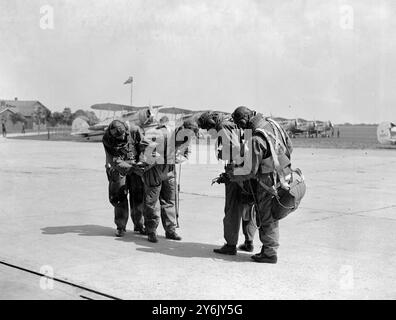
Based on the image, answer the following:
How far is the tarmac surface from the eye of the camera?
504cm

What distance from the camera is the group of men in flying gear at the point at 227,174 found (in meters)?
5.93

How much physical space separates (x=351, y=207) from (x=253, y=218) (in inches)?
163

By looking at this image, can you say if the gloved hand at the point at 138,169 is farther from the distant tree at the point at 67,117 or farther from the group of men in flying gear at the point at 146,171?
the distant tree at the point at 67,117

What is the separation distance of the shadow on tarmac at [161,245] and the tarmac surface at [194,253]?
13mm

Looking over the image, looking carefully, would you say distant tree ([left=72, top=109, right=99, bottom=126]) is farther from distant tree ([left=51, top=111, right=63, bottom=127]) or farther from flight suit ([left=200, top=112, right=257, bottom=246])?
flight suit ([left=200, top=112, right=257, bottom=246])

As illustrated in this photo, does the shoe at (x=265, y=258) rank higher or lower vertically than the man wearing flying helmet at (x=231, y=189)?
lower

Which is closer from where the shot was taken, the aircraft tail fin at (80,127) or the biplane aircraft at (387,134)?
the biplane aircraft at (387,134)

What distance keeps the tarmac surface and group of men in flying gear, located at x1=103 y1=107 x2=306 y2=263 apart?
30 centimetres

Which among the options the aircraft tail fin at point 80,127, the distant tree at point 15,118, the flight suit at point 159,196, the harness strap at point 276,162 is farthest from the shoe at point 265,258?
the distant tree at point 15,118

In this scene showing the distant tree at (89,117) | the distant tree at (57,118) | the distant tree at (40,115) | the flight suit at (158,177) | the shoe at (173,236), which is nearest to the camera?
the flight suit at (158,177)

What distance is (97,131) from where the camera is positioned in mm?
44656

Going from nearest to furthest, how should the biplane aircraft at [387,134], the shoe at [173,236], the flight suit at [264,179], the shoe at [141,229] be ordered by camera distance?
the flight suit at [264,179]
the shoe at [173,236]
the shoe at [141,229]
the biplane aircraft at [387,134]

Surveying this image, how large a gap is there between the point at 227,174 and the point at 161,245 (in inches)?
56.9
